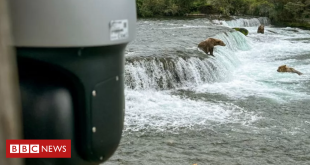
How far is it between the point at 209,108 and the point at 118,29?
261 inches

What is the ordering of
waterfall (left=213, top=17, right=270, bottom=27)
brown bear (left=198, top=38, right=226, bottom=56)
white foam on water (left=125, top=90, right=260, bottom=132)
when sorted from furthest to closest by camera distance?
waterfall (left=213, top=17, right=270, bottom=27)
brown bear (left=198, top=38, right=226, bottom=56)
white foam on water (left=125, top=90, right=260, bottom=132)

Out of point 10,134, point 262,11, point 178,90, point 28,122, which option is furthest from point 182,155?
point 262,11

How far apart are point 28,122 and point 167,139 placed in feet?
16.3

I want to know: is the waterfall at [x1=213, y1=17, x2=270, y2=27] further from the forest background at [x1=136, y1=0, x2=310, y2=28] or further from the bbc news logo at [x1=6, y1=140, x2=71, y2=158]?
the bbc news logo at [x1=6, y1=140, x2=71, y2=158]

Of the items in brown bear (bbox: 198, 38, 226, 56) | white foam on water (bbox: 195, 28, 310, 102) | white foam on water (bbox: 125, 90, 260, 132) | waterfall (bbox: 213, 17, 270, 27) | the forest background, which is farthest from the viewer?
the forest background

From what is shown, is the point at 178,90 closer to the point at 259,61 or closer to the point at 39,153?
the point at 259,61

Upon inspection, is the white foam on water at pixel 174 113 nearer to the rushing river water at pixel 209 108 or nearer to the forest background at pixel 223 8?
the rushing river water at pixel 209 108

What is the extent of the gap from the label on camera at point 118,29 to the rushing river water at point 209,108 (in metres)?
4.24

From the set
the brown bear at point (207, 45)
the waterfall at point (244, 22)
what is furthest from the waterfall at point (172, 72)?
the waterfall at point (244, 22)

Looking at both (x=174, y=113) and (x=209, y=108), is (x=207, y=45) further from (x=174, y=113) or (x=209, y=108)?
(x=174, y=113)

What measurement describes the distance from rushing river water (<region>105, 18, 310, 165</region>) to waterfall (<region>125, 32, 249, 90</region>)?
2 cm

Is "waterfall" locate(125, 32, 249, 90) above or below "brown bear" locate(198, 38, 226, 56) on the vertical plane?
below

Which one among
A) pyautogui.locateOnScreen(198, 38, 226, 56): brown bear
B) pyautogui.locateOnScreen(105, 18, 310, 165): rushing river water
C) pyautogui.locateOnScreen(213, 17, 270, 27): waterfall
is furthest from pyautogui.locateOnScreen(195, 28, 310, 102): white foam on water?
pyautogui.locateOnScreen(213, 17, 270, 27): waterfall

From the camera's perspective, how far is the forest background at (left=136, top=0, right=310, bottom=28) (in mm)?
26656
